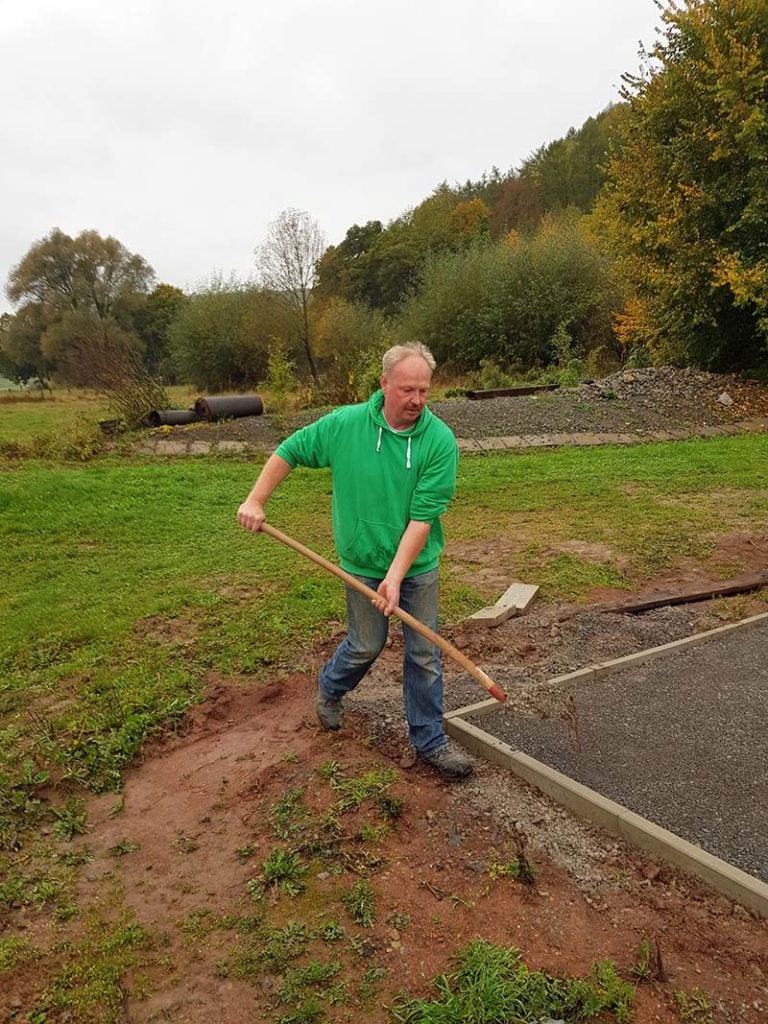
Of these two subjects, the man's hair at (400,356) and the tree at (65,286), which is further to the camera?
the tree at (65,286)

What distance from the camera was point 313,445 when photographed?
3.61m

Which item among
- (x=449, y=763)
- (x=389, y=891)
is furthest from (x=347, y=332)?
(x=389, y=891)

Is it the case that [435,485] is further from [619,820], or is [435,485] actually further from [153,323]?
[153,323]

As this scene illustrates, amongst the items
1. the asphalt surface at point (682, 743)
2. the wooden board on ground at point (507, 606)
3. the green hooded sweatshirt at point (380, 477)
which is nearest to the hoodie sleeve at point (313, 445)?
the green hooded sweatshirt at point (380, 477)

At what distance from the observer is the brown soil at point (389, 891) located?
255cm

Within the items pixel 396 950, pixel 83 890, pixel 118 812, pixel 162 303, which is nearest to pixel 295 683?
pixel 118 812

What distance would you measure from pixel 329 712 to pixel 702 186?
17.0 m

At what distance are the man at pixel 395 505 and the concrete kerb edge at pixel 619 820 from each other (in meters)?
0.18

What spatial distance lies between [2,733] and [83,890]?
62.5 inches

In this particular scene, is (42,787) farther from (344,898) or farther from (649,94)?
(649,94)

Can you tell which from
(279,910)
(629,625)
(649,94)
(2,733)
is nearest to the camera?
(279,910)

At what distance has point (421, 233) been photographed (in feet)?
155

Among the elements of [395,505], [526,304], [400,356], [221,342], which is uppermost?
[221,342]

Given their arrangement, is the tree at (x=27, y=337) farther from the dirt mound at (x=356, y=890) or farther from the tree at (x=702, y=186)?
the dirt mound at (x=356, y=890)
